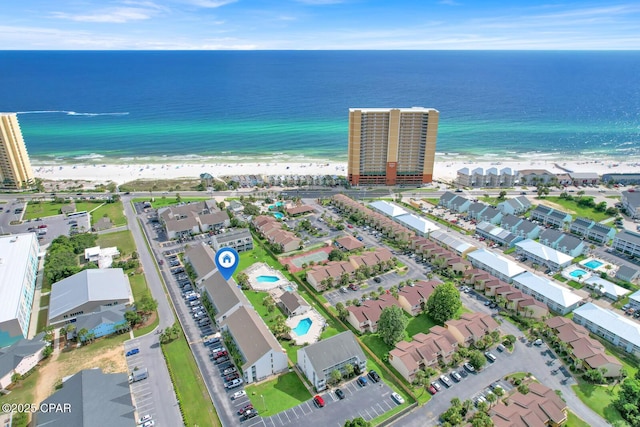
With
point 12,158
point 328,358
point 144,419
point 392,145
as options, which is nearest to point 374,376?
point 328,358

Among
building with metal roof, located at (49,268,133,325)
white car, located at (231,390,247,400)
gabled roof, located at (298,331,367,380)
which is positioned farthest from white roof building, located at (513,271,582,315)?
building with metal roof, located at (49,268,133,325)

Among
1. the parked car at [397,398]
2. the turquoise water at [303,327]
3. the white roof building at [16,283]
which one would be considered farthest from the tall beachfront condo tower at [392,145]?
the white roof building at [16,283]

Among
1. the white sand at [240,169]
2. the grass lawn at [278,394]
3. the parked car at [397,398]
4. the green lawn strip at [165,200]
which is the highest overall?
the white sand at [240,169]

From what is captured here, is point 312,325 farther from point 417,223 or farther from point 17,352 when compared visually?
point 417,223

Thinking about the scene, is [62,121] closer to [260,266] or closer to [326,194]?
[326,194]

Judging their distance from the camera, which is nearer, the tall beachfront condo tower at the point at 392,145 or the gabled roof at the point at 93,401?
the gabled roof at the point at 93,401

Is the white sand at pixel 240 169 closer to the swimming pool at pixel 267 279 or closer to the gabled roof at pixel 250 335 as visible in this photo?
the swimming pool at pixel 267 279

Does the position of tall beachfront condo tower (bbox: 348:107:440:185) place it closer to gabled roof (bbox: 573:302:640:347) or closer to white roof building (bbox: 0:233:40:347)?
gabled roof (bbox: 573:302:640:347)
